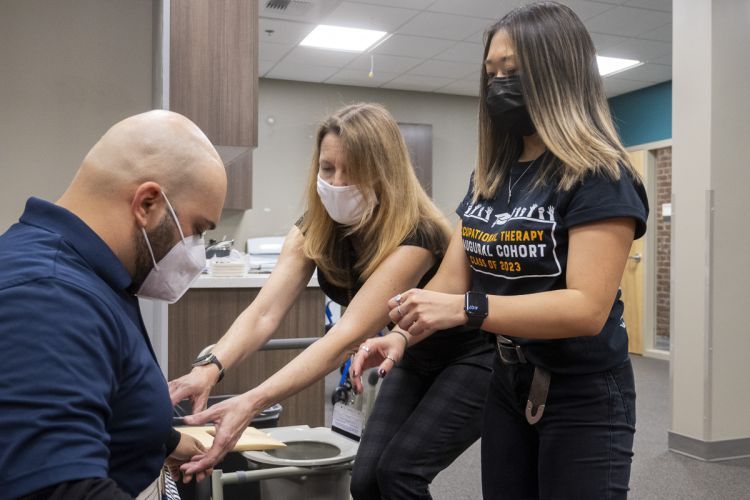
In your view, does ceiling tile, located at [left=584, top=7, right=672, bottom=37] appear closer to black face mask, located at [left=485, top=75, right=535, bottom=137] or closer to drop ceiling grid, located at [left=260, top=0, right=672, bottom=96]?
drop ceiling grid, located at [left=260, top=0, right=672, bottom=96]

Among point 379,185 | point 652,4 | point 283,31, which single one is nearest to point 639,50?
point 652,4

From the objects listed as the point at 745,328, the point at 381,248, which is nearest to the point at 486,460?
the point at 381,248

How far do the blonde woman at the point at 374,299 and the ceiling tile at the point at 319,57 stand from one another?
4.79 meters

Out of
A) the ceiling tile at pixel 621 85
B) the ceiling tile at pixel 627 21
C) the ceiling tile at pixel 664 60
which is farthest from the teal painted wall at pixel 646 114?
the ceiling tile at pixel 627 21

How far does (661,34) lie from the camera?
583 cm

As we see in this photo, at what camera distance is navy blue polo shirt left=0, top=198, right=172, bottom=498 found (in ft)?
2.21

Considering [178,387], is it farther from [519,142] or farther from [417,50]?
[417,50]

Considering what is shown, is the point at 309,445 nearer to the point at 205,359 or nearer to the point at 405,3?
the point at 205,359

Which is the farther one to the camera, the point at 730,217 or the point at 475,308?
the point at 730,217

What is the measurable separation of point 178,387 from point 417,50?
5.33m

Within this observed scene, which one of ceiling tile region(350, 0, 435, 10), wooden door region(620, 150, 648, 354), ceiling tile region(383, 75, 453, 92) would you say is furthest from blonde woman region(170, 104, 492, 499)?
wooden door region(620, 150, 648, 354)

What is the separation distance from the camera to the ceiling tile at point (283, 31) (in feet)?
18.3

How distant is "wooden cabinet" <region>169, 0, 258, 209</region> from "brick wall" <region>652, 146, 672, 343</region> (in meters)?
5.38

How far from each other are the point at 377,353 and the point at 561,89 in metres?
0.64
